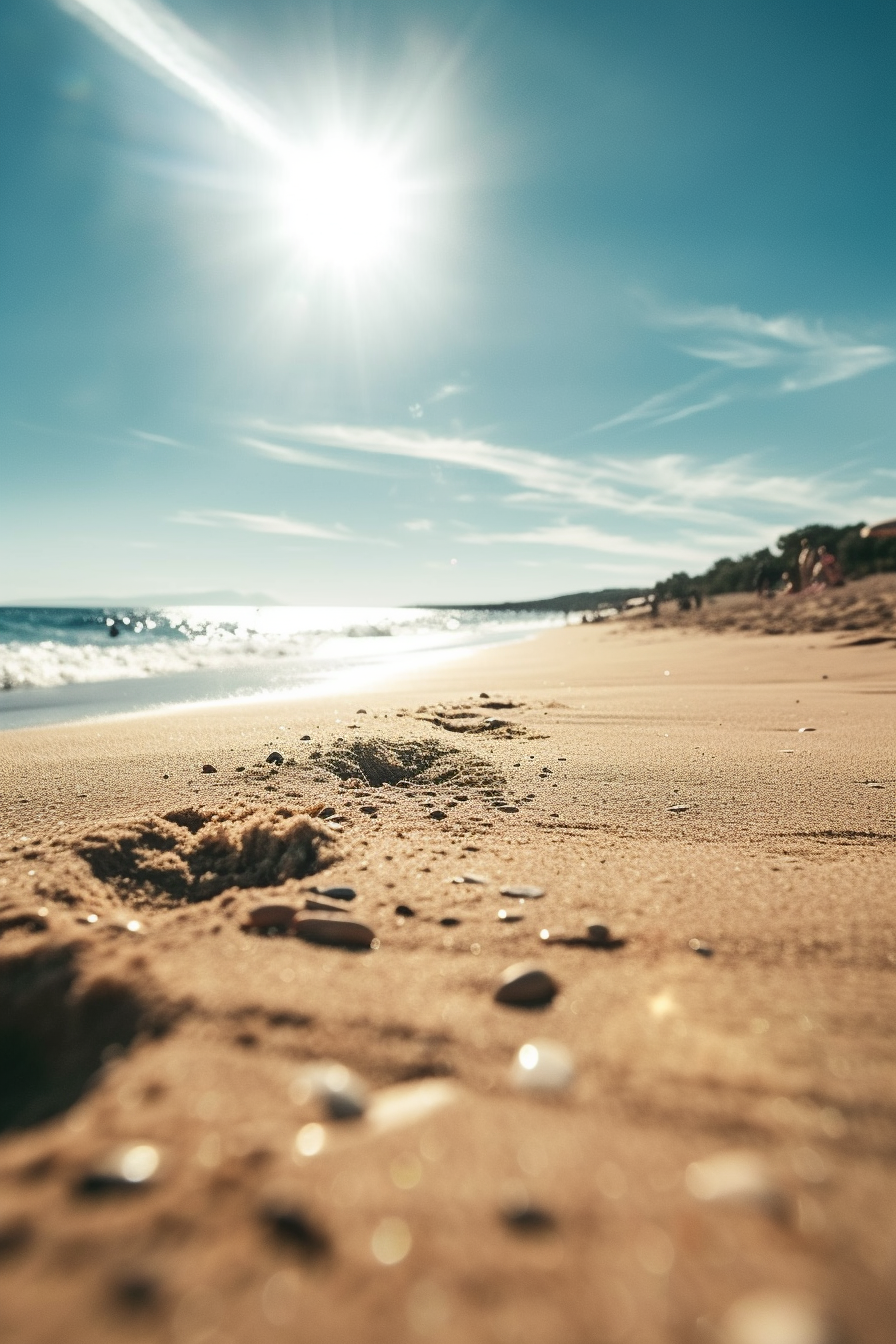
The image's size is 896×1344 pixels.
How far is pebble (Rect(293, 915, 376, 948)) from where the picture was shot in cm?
164

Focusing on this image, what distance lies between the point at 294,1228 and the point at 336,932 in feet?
2.84

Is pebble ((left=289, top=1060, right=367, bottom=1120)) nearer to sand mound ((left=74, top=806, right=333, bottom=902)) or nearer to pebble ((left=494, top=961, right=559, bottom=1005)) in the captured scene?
pebble ((left=494, top=961, right=559, bottom=1005))

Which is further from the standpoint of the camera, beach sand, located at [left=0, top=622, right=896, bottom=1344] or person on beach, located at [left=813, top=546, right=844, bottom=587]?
person on beach, located at [left=813, top=546, right=844, bottom=587]

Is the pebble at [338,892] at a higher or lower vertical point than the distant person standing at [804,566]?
lower

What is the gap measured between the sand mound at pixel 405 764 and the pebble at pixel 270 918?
5.62ft

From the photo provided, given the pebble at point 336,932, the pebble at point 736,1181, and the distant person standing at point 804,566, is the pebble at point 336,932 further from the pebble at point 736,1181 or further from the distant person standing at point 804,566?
the distant person standing at point 804,566

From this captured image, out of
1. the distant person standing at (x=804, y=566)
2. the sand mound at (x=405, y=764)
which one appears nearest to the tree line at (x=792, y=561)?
the distant person standing at (x=804, y=566)

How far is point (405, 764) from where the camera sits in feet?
12.5

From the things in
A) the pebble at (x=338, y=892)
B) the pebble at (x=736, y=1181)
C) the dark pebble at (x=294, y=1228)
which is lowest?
the pebble at (x=338, y=892)

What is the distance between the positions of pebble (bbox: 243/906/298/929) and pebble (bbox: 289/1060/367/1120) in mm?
612

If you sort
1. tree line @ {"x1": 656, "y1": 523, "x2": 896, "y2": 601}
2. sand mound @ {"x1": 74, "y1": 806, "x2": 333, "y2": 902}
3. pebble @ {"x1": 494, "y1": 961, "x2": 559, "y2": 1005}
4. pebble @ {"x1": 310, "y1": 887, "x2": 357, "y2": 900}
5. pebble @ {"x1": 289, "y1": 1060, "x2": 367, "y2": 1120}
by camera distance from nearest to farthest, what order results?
1. pebble @ {"x1": 289, "y1": 1060, "x2": 367, "y2": 1120}
2. pebble @ {"x1": 494, "y1": 961, "x2": 559, "y2": 1005}
3. pebble @ {"x1": 310, "y1": 887, "x2": 357, "y2": 900}
4. sand mound @ {"x1": 74, "y1": 806, "x2": 333, "y2": 902}
5. tree line @ {"x1": 656, "y1": 523, "x2": 896, "y2": 601}

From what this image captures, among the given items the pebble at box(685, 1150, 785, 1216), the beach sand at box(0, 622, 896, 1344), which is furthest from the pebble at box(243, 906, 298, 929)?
the pebble at box(685, 1150, 785, 1216)

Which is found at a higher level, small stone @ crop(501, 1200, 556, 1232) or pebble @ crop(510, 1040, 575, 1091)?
small stone @ crop(501, 1200, 556, 1232)

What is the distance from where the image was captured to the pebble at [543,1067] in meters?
1.10
